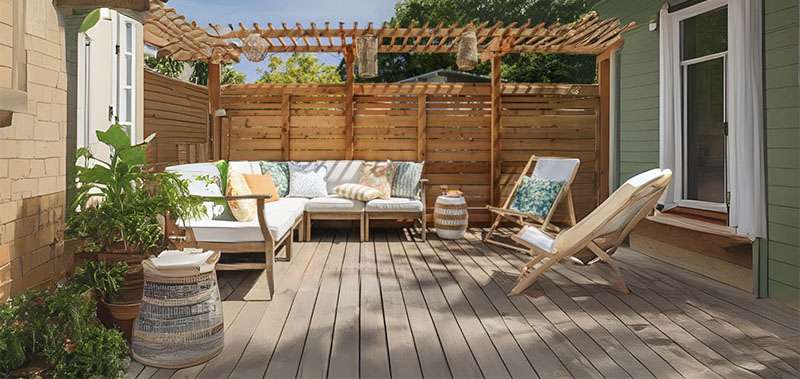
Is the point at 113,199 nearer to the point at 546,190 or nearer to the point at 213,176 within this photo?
the point at 213,176

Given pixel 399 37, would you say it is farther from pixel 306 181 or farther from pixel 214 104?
pixel 214 104

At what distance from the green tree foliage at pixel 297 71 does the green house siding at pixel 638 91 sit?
16057 millimetres

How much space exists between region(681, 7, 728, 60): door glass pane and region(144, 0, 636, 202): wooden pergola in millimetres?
746

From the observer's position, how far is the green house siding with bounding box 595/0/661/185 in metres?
5.93

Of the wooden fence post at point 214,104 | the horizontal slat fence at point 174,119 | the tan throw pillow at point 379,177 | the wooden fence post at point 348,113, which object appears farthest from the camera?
the wooden fence post at point 348,113

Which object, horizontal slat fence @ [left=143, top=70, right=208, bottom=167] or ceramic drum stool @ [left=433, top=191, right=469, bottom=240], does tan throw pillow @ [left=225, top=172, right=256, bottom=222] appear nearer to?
horizontal slat fence @ [left=143, top=70, right=208, bottom=167]

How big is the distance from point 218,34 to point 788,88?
Answer: 5.54m

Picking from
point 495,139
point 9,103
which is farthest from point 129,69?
point 495,139

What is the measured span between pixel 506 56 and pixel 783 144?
50.1 ft

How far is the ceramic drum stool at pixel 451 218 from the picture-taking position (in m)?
6.60

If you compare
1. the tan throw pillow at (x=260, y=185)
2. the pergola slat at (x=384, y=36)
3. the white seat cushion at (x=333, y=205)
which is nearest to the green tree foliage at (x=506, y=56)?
the pergola slat at (x=384, y=36)

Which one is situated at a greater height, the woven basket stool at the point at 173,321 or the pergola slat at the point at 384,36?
the pergola slat at the point at 384,36

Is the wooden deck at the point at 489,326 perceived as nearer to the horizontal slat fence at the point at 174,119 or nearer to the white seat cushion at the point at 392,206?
the white seat cushion at the point at 392,206

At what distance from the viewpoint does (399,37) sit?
6527 mm
